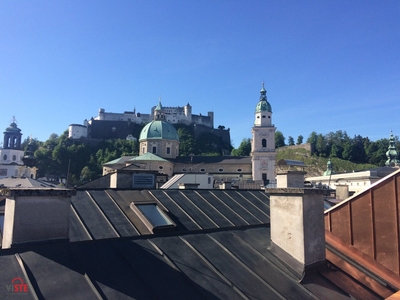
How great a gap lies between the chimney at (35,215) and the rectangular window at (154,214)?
5.79ft

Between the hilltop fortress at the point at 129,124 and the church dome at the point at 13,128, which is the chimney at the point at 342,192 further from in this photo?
the hilltop fortress at the point at 129,124

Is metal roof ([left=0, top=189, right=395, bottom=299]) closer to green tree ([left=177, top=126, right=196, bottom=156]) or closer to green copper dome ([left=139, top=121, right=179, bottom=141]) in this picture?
green copper dome ([left=139, top=121, right=179, bottom=141])

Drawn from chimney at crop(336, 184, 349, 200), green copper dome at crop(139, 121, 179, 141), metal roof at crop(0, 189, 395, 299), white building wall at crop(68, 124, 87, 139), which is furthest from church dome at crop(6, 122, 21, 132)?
metal roof at crop(0, 189, 395, 299)

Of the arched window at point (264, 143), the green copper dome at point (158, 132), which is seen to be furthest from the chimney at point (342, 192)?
the green copper dome at point (158, 132)

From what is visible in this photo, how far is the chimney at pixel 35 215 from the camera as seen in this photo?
4.35m

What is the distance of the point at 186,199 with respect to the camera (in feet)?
26.3

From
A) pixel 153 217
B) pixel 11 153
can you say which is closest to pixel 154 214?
pixel 153 217

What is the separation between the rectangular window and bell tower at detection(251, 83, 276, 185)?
53.9 meters

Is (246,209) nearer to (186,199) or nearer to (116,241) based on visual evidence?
(186,199)

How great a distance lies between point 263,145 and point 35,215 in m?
57.6

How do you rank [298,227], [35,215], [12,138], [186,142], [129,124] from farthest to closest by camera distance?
[129,124]
[186,142]
[12,138]
[298,227]
[35,215]

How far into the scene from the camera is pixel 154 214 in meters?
6.57

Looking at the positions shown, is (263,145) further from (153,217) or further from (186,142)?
(153,217)

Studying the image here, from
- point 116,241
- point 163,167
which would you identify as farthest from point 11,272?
point 163,167
